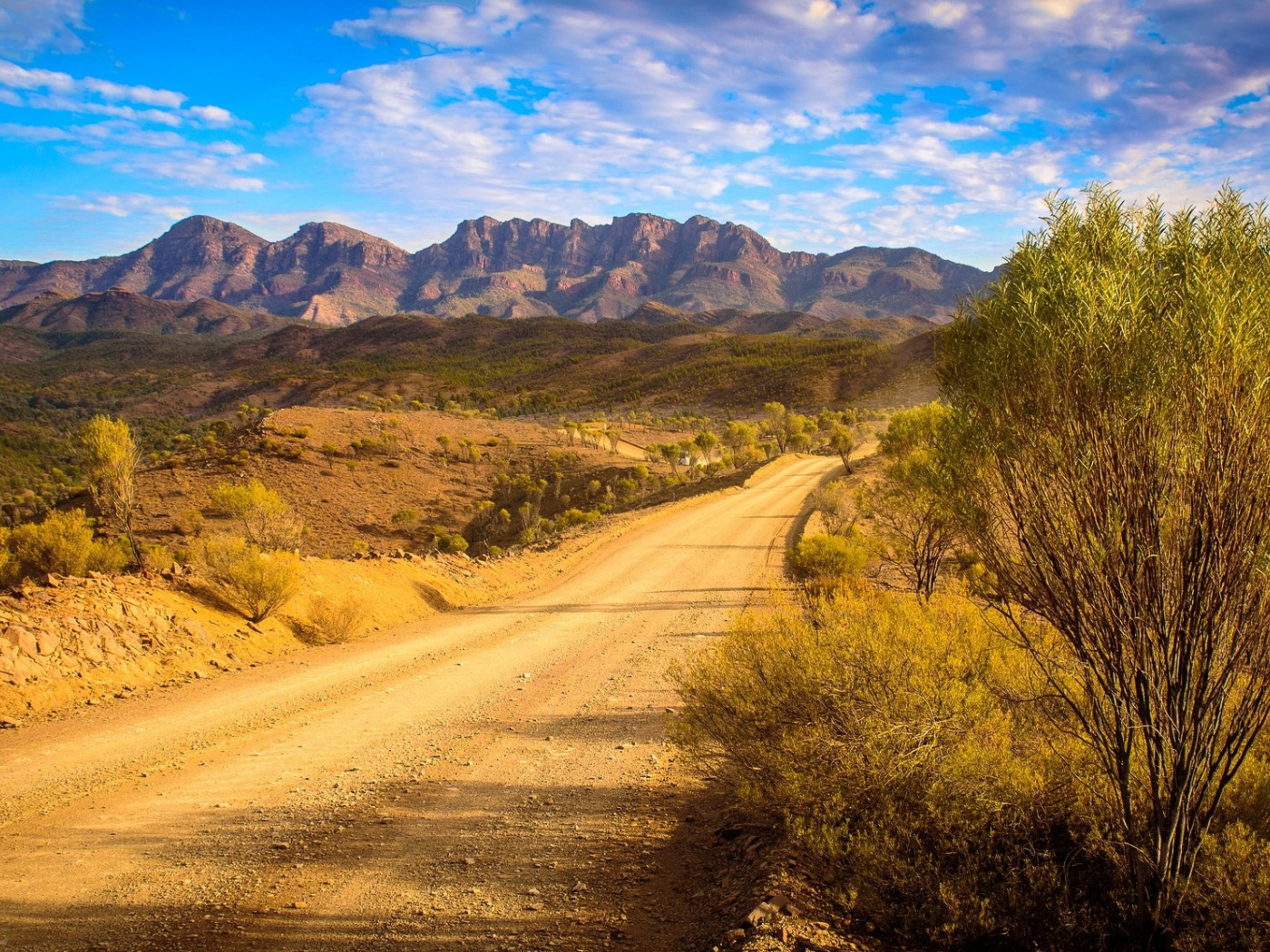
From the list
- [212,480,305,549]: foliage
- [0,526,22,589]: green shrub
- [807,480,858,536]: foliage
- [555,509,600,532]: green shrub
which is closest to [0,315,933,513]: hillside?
[212,480,305,549]: foliage

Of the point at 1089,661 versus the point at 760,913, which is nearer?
the point at 760,913

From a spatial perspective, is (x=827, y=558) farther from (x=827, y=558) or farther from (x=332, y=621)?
(x=332, y=621)

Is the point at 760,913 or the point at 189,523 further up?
the point at 760,913

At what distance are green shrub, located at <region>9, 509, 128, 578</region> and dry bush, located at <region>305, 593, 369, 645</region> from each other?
6.77 m

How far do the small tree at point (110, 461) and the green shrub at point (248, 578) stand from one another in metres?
9.66

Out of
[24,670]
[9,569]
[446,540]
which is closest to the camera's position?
[24,670]

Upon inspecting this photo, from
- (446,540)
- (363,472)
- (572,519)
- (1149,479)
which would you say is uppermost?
(1149,479)

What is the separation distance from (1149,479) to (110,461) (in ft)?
72.9

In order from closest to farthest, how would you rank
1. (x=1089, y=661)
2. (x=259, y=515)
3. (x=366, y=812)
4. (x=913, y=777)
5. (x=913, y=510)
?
1. (x=1089, y=661)
2. (x=913, y=777)
3. (x=366, y=812)
4. (x=913, y=510)
5. (x=259, y=515)

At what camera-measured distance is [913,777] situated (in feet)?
16.1

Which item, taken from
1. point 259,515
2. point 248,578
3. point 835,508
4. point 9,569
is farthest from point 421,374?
point 248,578

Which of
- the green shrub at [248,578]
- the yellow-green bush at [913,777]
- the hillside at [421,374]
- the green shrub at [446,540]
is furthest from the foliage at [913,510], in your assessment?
the hillside at [421,374]

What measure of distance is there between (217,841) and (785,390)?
288 feet

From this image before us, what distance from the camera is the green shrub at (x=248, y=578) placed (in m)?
11.6
